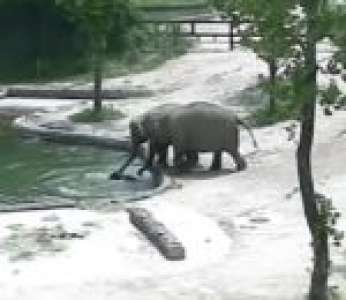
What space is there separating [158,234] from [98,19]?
10065mm

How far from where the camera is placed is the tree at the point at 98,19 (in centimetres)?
2164

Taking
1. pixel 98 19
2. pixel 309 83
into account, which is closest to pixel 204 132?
pixel 98 19

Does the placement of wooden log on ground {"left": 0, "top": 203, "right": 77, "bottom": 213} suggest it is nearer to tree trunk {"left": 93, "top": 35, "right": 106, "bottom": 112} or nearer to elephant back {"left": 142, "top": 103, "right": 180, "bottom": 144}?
elephant back {"left": 142, "top": 103, "right": 180, "bottom": 144}

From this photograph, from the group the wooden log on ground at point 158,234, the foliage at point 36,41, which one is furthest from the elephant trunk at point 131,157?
the foliage at point 36,41

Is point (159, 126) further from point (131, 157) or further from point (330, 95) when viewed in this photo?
point (330, 95)

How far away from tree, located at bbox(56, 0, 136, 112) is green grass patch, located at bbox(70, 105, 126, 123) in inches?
5.2

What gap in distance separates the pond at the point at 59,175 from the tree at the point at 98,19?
2.05 metres

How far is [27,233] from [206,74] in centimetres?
1380

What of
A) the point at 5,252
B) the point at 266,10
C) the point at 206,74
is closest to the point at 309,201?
the point at 266,10

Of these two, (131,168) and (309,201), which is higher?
(309,201)

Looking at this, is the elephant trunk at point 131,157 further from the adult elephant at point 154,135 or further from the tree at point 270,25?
the tree at point 270,25

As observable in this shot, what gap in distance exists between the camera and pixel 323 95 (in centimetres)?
930

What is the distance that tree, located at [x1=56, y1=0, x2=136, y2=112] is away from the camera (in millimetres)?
21641

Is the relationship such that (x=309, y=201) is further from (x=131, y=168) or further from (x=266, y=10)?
(x=131, y=168)
